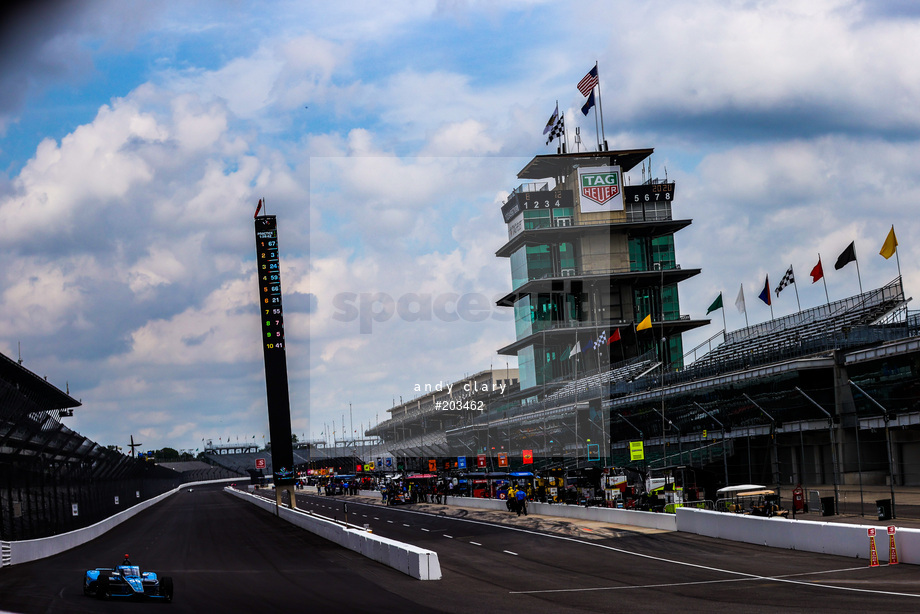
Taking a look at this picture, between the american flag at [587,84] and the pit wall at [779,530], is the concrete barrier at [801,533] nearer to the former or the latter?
the pit wall at [779,530]

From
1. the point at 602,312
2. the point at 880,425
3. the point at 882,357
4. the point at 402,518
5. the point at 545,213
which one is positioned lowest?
the point at 402,518

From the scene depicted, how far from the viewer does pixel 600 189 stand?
394ft

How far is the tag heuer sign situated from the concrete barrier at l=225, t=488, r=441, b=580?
79648 mm

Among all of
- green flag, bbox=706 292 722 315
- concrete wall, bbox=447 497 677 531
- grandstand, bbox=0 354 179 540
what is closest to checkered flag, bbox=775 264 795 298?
green flag, bbox=706 292 722 315

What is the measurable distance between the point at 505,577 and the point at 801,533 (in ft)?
30.5

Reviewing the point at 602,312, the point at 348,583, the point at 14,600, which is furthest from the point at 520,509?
the point at 602,312

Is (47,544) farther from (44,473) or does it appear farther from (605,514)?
(605,514)

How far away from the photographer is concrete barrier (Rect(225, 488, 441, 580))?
24.5 m

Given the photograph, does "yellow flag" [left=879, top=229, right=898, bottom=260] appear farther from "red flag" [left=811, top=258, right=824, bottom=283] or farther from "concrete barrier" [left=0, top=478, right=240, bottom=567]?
"concrete barrier" [left=0, top=478, right=240, bottom=567]

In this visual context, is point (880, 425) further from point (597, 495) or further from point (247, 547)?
point (247, 547)

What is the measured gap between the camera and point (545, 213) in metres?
119

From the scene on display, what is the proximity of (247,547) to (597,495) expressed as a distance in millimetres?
18141

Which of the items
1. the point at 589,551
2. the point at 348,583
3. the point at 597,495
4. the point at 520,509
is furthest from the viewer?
the point at 520,509

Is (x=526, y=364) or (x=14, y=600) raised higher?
(x=526, y=364)
